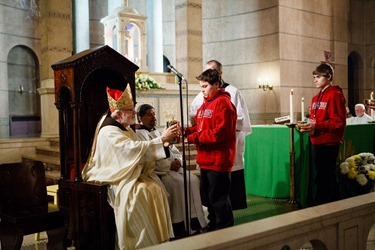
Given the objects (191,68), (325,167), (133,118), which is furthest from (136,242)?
(191,68)

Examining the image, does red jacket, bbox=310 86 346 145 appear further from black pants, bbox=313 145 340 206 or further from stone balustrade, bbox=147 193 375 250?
stone balustrade, bbox=147 193 375 250

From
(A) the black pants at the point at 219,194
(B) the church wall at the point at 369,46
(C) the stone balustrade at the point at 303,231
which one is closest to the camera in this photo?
(C) the stone balustrade at the point at 303,231

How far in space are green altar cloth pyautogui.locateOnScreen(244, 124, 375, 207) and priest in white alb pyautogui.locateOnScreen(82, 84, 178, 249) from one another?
2.42m

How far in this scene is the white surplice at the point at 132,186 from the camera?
3.60 meters

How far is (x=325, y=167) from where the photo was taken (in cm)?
501

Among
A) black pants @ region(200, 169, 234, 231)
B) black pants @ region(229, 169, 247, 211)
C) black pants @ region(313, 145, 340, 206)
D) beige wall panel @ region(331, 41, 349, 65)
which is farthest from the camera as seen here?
beige wall panel @ region(331, 41, 349, 65)

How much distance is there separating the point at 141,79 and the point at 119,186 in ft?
17.2

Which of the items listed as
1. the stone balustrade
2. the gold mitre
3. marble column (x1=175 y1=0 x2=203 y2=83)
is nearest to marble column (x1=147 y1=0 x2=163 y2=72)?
marble column (x1=175 y1=0 x2=203 y2=83)

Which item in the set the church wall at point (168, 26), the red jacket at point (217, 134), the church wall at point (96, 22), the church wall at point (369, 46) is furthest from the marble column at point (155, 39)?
the church wall at point (369, 46)

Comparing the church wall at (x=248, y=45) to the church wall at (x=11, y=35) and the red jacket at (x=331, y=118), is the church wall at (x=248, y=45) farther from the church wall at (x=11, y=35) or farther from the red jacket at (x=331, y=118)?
the red jacket at (x=331, y=118)

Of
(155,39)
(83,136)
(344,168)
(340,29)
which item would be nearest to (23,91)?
(155,39)

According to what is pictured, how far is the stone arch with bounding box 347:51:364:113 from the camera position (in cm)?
1470

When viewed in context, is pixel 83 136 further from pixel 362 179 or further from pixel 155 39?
pixel 155 39

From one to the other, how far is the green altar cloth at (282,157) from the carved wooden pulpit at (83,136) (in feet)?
7.71
